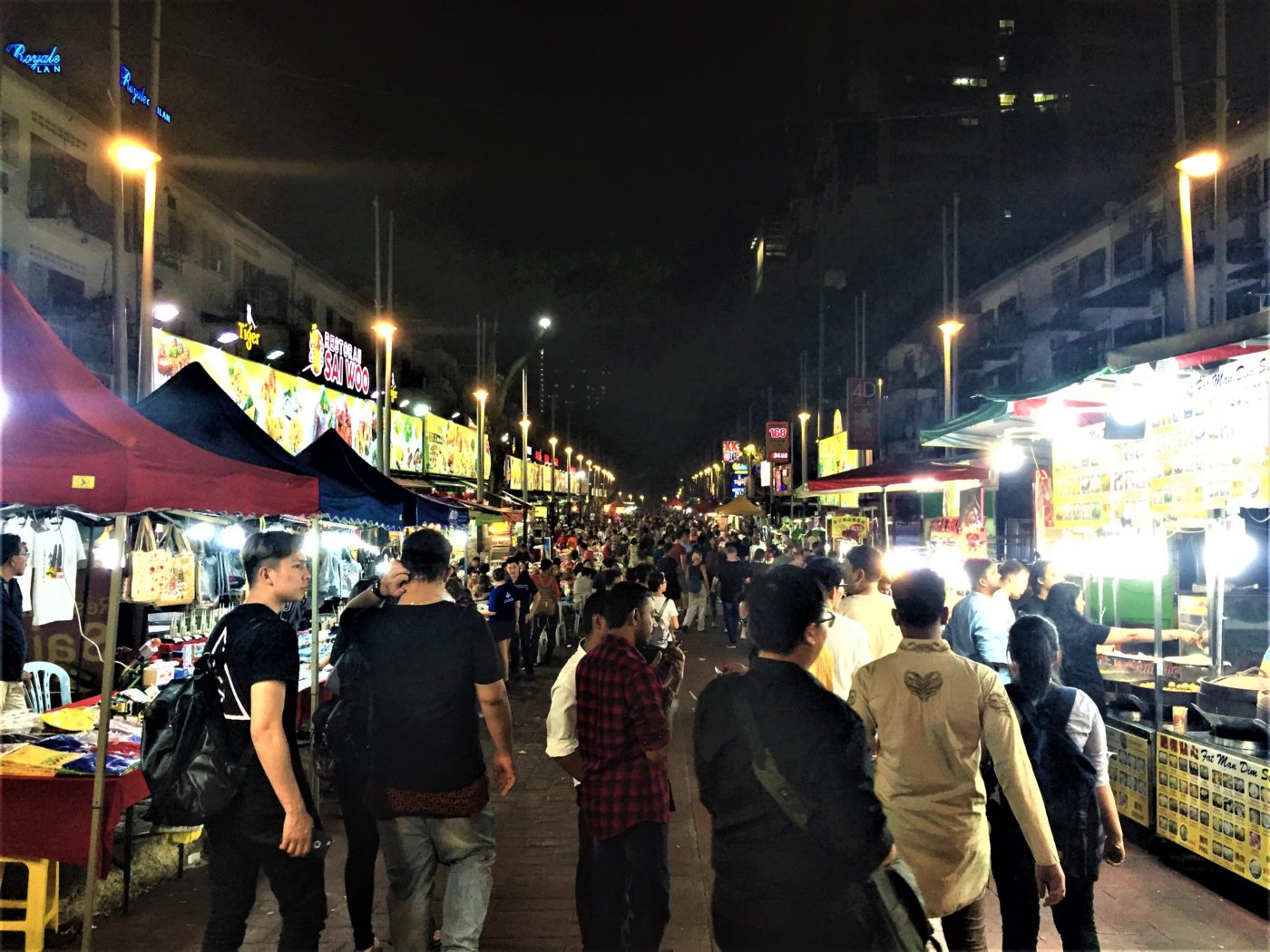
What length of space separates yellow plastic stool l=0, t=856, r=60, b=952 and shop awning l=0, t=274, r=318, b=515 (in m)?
2.11

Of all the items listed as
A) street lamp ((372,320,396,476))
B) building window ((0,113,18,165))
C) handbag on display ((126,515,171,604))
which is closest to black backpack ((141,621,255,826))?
handbag on display ((126,515,171,604))

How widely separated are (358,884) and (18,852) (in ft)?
6.52

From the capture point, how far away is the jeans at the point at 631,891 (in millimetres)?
3758

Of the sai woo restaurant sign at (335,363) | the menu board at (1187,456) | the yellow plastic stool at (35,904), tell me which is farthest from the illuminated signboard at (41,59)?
the menu board at (1187,456)

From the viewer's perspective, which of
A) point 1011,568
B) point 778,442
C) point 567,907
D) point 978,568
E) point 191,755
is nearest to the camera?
point 191,755

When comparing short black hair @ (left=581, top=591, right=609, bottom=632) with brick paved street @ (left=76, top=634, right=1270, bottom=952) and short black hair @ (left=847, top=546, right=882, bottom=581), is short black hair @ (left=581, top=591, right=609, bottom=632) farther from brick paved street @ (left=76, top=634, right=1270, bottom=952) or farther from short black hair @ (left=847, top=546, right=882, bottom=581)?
short black hair @ (left=847, top=546, right=882, bottom=581)

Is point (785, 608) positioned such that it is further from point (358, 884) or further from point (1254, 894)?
point (1254, 894)

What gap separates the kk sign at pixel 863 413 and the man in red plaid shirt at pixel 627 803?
26936mm

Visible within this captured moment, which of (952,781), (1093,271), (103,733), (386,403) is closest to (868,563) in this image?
(952,781)

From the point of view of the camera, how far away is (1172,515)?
625cm

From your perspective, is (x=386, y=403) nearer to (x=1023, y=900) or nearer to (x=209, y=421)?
(x=209, y=421)

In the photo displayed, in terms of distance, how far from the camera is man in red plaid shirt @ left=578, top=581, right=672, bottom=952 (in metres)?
3.75

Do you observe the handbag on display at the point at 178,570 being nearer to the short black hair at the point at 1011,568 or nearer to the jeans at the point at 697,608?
the short black hair at the point at 1011,568

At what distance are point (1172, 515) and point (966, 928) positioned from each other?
4.26 m
